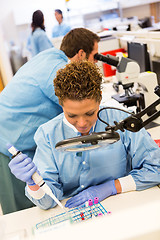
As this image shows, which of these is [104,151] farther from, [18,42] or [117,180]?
[18,42]

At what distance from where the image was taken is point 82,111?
103 centimetres

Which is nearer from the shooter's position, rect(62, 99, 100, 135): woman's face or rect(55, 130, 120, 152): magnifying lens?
rect(55, 130, 120, 152): magnifying lens

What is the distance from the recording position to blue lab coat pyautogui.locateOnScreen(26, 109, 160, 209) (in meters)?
1.16

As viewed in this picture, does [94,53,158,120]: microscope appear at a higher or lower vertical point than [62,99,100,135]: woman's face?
lower

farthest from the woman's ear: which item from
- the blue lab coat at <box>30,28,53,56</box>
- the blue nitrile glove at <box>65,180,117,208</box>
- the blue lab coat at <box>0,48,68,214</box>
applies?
the blue lab coat at <box>30,28,53,56</box>

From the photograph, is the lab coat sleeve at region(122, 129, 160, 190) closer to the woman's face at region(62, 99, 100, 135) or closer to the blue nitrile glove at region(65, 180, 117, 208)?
the blue nitrile glove at region(65, 180, 117, 208)

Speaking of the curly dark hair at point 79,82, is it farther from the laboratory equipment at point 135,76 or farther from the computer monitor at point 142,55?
the computer monitor at point 142,55

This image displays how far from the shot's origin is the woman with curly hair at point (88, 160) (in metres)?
1.04

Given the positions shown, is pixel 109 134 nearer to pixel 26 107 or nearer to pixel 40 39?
pixel 26 107

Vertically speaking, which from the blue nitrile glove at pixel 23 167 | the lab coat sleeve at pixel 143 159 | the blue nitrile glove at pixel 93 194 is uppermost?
the blue nitrile glove at pixel 23 167

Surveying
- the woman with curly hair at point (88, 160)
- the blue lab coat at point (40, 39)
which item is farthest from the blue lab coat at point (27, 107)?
the blue lab coat at point (40, 39)

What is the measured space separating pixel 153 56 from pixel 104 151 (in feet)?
5.17

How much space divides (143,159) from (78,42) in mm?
903

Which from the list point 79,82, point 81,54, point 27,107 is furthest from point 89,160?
point 81,54
